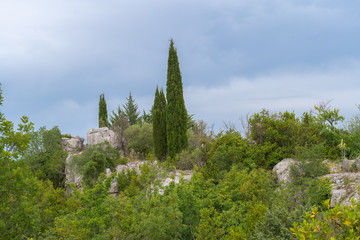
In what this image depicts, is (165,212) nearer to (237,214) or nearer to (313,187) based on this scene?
(237,214)

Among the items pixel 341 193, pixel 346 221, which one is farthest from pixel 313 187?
pixel 346 221

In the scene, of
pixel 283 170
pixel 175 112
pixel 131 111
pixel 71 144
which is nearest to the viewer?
pixel 283 170

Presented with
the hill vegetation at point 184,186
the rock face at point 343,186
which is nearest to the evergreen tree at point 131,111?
the hill vegetation at point 184,186

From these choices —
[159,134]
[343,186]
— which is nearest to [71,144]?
[159,134]

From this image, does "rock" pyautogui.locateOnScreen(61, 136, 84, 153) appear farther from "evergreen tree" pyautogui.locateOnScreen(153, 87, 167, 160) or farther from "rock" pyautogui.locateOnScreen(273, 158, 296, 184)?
"rock" pyautogui.locateOnScreen(273, 158, 296, 184)

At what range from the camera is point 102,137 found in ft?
81.4

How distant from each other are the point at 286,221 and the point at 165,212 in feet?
8.76

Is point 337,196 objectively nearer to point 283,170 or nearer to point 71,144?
point 283,170

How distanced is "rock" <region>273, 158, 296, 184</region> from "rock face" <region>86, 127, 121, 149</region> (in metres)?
14.0

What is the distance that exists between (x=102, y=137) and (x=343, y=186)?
18193 mm

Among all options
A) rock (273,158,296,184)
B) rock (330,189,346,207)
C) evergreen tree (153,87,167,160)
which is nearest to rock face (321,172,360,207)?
rock (330,189,346,207)

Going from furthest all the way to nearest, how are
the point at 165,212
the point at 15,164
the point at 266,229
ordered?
the point at 15,164 → the point at 165,212 → the point at 266,229

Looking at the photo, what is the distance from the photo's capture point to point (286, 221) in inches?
248

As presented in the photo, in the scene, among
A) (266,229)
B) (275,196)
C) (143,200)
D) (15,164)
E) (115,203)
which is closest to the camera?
(266,229)
